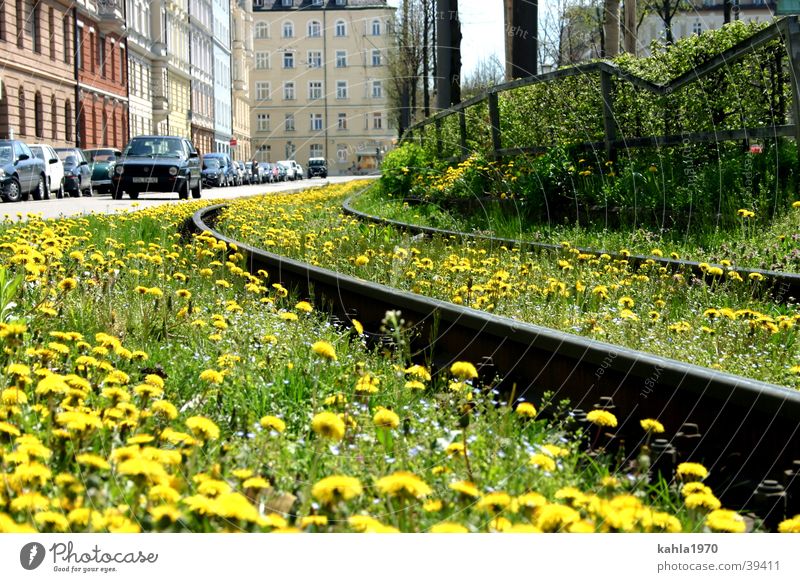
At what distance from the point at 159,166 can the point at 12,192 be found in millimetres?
5201

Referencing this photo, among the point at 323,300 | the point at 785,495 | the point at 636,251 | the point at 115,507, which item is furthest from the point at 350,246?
the point at 115,507

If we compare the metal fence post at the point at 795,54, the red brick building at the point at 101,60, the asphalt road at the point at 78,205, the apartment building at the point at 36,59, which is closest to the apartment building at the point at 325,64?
the apartment building at the point at 36,59

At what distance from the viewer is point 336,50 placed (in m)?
Answer: 6.26

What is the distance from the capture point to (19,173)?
98.5ft

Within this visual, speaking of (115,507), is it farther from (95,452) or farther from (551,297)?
(551,297)

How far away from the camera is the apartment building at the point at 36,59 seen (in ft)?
31.9

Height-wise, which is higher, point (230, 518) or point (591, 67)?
point (591, 67)

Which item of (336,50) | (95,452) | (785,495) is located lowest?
(785,495)

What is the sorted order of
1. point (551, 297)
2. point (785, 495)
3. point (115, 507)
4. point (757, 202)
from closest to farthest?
point (115, 507) → point (785, 495) → point (551, 297) → point (757, 202)

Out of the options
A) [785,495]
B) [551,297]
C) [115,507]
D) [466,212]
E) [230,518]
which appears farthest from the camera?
[466,212]

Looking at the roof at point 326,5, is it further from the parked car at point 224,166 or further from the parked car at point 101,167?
the parked car at point 224,166

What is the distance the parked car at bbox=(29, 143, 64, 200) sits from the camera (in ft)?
106

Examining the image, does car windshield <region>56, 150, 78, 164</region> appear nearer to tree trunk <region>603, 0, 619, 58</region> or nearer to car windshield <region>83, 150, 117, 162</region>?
car windshield <region>83, 150, 117, 162</region>

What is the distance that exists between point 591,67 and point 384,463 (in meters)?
10.4
